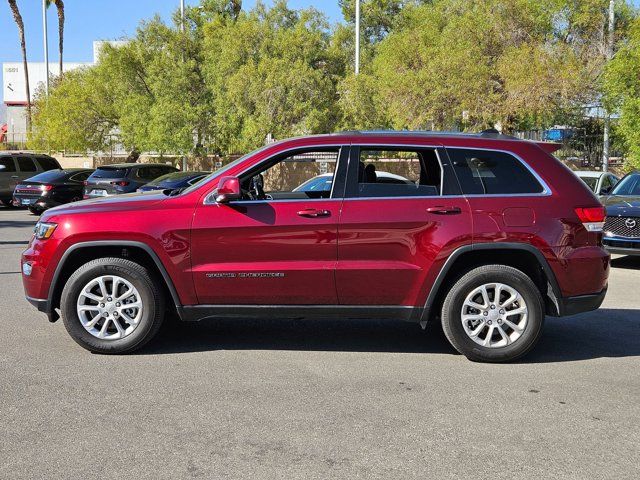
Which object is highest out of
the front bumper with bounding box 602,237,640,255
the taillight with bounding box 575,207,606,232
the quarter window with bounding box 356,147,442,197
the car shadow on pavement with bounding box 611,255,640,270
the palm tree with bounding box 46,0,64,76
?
the palm tree with bounding box 46,0,64,76

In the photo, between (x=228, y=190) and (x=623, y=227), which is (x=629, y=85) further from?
(x=228, y=190)

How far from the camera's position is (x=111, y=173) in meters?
20.9

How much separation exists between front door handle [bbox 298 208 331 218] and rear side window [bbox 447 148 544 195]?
1.18 meters

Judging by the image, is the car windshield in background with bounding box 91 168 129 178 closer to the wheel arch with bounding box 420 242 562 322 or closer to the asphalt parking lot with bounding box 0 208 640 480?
the asphalt parking lot with bounding box 0 208 640 480

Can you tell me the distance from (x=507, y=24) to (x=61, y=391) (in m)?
20.1

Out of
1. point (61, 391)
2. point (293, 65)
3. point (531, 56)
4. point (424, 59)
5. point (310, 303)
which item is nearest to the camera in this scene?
point (61, 391)

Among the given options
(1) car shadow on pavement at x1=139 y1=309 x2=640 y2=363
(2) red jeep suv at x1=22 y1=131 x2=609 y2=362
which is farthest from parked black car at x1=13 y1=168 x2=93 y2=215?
(2) red jeep suv at x1=22 y1=131 x2=609 y2=362

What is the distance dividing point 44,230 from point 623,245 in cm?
877

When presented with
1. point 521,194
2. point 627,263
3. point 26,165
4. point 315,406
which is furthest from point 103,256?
point 26,165

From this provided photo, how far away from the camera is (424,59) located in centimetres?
2238

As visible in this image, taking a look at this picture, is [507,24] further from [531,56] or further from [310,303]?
[310,303]

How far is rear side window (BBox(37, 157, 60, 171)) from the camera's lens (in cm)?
2521

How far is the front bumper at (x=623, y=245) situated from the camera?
36.4 ft

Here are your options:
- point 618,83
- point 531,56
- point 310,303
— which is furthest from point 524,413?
point 531,56
